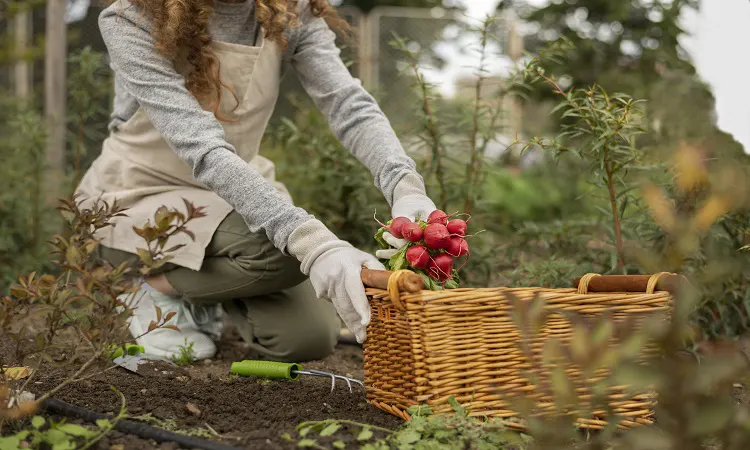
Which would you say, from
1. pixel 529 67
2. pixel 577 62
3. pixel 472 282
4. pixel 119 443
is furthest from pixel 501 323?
pixel 577 62

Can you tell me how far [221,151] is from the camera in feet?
7.09

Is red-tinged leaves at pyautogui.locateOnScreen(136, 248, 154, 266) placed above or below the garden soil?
above

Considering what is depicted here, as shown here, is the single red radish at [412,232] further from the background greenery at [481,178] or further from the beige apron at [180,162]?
the beige apron at [180,162]

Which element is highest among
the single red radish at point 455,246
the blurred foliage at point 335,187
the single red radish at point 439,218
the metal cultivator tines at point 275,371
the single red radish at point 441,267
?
the blurred foliage at point 335,187

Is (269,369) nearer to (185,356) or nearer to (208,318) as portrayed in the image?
(185,356)

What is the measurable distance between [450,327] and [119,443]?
72 centimetres

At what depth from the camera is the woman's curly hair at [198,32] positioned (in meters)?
2.28

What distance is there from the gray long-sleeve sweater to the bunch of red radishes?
0.20 meters

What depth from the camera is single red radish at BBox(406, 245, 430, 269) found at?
1.83 metres

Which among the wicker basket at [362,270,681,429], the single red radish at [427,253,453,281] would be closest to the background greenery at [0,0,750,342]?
the single red radish at [427,253,453,281]

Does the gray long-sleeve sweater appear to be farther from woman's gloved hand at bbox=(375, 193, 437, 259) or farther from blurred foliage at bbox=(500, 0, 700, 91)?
blurred foliage at bbox=(500, 0, 700, 91)

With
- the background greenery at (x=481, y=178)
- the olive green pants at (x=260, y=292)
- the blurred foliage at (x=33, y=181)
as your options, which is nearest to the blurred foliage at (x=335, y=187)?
the background greenery at (x=481, y=178)

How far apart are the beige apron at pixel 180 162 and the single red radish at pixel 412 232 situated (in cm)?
83

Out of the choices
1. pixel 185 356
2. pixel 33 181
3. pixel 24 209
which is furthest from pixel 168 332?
pixel 33 181
